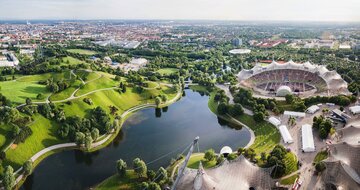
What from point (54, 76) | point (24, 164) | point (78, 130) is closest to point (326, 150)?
point (78, 130)

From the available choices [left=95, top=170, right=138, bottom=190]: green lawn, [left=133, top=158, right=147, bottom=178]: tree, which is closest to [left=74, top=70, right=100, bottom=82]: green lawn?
[left=95, top=170, right=138, bottom=190]: green lawn

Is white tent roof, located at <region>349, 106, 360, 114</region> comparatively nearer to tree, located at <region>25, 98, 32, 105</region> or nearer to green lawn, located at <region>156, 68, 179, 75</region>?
green lawn, located at <region>156, 68, 179, 75</region>

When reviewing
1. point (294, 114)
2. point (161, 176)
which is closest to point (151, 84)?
point (294, 114)

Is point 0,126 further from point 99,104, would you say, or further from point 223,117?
point 223,117

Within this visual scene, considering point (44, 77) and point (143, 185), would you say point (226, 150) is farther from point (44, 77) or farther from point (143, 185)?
point (44, 77)

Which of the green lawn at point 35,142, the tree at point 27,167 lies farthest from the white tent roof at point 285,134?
the tree at point 27,167

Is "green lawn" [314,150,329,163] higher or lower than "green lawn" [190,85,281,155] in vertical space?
higher

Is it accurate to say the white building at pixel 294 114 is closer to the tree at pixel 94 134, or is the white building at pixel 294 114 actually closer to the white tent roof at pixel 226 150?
the white tent roof at pixel 226 150
